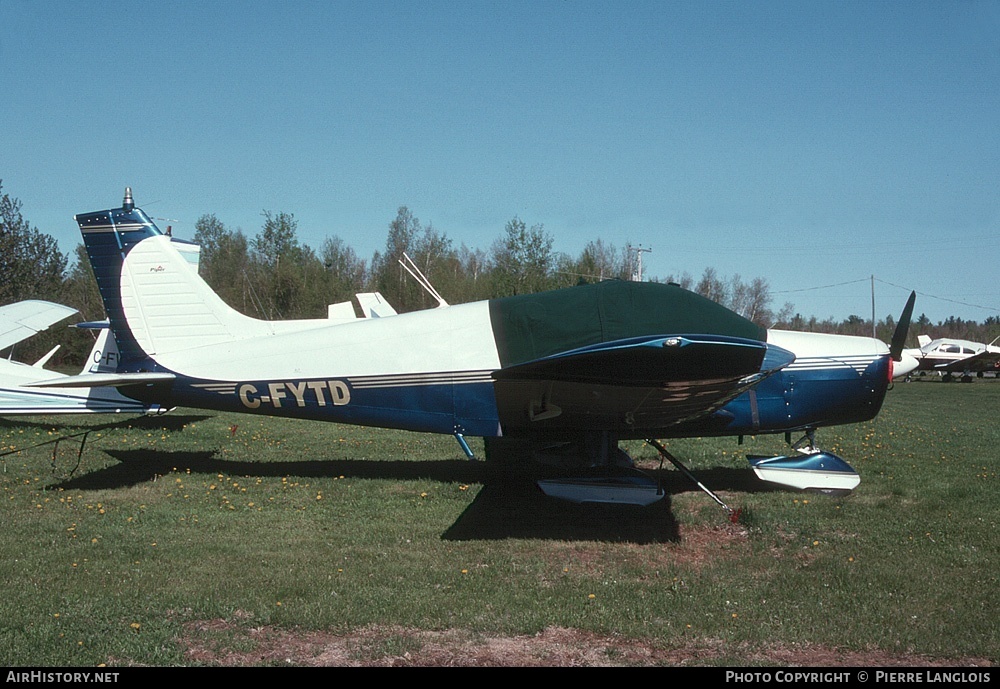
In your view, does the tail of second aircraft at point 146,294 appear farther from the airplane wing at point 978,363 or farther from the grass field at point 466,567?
the airplane wing at point 978,363

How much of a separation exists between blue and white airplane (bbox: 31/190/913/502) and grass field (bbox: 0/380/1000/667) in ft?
2.51

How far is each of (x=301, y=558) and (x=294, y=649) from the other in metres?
1.73

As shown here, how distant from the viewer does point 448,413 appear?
7469mm

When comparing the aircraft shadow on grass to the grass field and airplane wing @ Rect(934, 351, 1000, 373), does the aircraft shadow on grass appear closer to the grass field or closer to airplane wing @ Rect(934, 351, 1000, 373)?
the grass field

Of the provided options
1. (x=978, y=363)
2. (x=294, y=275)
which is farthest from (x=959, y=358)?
(x=294, y=275)

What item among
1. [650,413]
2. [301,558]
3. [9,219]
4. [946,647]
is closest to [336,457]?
[301,558]

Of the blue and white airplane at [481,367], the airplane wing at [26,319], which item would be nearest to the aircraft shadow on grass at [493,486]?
the blue and white airplane at [481,367]

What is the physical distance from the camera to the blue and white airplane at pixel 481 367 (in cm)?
696

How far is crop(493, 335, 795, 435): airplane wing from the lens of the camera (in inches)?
214

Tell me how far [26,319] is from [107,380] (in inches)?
296

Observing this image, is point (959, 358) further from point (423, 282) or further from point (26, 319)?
point (26, 319)

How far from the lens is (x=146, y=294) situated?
8.42 metres

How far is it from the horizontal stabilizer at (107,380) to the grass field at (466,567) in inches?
47.2

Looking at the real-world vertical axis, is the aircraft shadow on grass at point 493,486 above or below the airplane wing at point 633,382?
below
